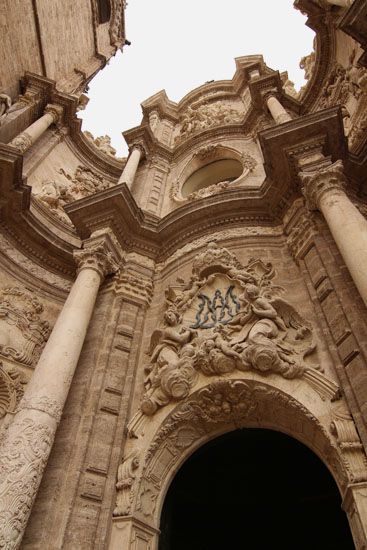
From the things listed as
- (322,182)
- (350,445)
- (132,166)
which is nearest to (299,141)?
(322,182)

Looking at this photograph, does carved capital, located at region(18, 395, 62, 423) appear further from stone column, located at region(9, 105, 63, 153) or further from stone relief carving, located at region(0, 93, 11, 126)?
stone relief carving, located at region(0, 93, 11, 126)

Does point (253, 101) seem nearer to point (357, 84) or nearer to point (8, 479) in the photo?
point (357, 84)

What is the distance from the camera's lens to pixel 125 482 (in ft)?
18.1

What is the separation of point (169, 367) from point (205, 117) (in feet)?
36.3

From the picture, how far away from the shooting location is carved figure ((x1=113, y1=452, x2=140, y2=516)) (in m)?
5.30

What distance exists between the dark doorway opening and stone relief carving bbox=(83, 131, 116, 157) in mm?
10799

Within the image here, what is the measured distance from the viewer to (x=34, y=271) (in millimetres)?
9297

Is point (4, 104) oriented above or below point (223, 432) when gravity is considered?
above

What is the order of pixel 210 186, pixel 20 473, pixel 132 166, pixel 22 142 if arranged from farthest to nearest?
pixel 132 166 < pixel 210 186 < pixel 22 142 < pixel 20 473

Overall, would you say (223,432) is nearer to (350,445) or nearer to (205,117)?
(350,445)

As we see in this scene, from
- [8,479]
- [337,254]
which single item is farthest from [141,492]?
[337,254]

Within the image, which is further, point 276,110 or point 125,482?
point 276,110

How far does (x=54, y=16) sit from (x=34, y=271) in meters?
11.4

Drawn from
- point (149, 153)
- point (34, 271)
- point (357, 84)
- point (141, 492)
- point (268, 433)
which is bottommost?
point (141, 492)
